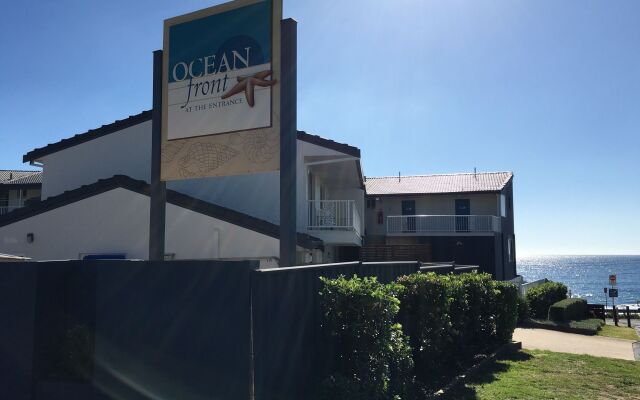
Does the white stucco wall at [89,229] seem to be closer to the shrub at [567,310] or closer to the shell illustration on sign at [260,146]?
the shell illustration on sign at [260,146]

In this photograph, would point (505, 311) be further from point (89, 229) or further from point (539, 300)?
point (539, 300)

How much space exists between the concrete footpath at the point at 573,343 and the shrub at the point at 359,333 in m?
9.47

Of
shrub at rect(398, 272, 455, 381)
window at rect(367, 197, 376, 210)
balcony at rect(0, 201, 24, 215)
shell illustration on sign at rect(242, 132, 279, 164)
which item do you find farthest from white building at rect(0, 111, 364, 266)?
window at rect(367, 197, 376, 210)

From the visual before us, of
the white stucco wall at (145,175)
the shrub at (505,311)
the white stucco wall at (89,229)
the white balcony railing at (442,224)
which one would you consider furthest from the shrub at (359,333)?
the white balcony railing at (442,224)

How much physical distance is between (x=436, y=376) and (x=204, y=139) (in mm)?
5475

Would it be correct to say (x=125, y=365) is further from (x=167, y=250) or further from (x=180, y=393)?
(x=167, y=250)

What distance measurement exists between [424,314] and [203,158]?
4381 mm

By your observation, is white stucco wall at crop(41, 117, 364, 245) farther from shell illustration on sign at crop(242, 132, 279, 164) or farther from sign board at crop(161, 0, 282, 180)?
shell illustration on sign at crop(242, 132, 279, 164)

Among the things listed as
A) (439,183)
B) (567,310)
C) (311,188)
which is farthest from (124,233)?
(439,183)

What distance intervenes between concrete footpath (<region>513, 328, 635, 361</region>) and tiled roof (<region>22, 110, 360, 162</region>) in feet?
24.7

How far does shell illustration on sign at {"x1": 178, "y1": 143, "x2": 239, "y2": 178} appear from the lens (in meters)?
8.84

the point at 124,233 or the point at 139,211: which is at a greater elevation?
the point at 139,211

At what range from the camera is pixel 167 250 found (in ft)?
43.0

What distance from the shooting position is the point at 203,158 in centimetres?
905
